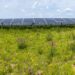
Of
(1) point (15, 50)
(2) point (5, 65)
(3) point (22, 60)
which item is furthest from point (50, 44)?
(2) point (5, 65)

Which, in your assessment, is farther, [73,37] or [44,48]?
[73,37]

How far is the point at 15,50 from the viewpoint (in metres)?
19.9

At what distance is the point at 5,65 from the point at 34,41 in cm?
775

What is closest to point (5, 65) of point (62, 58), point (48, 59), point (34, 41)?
point (48, 59)

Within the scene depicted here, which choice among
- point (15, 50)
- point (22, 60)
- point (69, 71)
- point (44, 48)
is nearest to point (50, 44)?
point (44, 48)

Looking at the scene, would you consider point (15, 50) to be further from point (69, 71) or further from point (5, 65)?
point (69, 71)

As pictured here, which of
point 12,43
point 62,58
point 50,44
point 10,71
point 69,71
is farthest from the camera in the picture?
point 12,43

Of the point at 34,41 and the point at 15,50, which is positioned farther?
the point at 34,41

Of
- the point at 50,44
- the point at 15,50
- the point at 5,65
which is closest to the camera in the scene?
the point at 5,65

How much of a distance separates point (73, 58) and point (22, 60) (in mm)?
3597

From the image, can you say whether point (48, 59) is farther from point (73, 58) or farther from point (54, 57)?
point (73, 58)

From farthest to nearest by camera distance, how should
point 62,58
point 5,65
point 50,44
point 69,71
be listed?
point 50,44 → point 62,58 → point 5,65 → point 69,71

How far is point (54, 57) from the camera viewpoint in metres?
17.1

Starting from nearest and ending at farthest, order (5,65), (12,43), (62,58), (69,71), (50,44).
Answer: (69,71) → (5,65) → (62,58) → (50,44) → (12,43)
